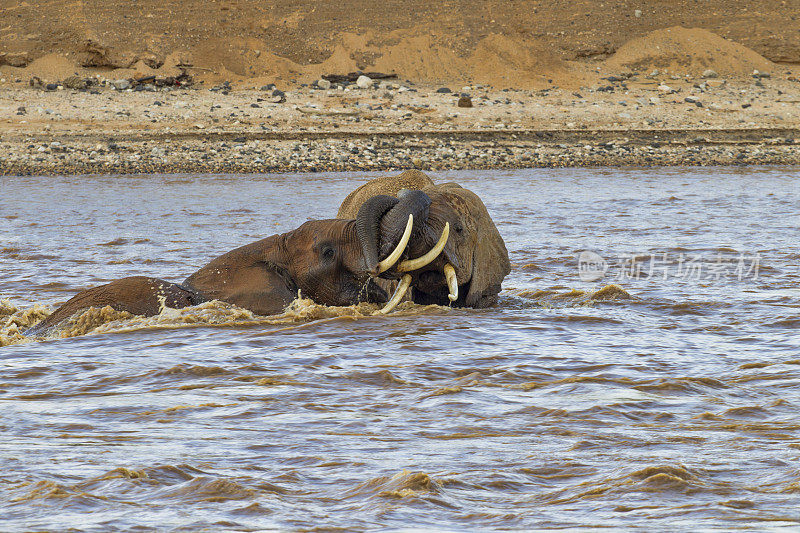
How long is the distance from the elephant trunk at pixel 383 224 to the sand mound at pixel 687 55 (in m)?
24.2

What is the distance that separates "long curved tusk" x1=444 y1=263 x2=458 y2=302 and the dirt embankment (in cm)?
2048

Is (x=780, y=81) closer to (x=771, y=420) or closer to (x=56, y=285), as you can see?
(x=56, y=285)

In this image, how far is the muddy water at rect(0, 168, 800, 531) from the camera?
12.0 ft

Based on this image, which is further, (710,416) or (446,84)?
(446,84)

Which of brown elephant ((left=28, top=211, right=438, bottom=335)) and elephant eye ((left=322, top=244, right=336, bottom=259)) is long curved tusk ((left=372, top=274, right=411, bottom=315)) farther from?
elephant eye ((left=322, top=244, right=336, bottom=259))

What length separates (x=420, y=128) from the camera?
76.9ft

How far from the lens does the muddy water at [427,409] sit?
3.65 meters

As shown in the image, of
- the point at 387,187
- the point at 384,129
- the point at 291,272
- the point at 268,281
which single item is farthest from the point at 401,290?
the point at 384,129

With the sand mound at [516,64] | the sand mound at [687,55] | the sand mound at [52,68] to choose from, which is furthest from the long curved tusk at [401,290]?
the sand mound at [687,55]

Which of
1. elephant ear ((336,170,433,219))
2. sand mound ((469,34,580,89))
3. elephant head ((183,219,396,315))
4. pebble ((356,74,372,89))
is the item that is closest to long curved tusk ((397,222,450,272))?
elephant head ((183,219,396,315))

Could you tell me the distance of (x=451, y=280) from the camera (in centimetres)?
714

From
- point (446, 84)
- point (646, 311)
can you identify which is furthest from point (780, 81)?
point (646, 311)

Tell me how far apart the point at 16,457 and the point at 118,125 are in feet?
65.2

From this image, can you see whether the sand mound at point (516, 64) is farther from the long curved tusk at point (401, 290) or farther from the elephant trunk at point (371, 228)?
the elephant trunk at point (371, 228)
